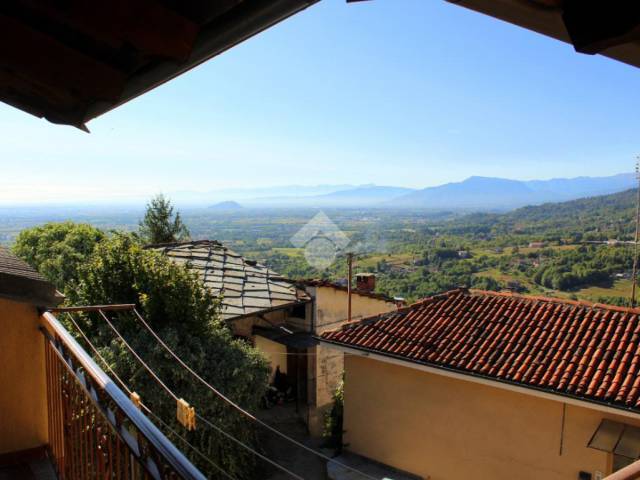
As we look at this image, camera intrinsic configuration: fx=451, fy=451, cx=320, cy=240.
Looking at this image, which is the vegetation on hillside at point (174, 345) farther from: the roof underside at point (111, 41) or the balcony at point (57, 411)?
the roof underside at point (111, 41)

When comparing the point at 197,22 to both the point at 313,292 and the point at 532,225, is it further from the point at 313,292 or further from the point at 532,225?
the point at 532,225

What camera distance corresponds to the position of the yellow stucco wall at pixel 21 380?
118 inches

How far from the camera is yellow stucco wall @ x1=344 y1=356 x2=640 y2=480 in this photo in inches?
233

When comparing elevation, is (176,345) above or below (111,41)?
below

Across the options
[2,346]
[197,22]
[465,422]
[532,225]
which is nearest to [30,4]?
[197,22]

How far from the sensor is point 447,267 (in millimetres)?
25359

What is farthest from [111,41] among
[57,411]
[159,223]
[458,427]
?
[159,223]

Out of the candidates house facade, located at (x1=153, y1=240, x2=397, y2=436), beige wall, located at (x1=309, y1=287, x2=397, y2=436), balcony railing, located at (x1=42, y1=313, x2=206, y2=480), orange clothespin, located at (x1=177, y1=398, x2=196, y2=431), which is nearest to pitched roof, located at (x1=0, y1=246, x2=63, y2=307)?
balcony railing, located at (x1=42, y1=313, x2=206, y2=480)

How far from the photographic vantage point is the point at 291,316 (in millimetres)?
10523

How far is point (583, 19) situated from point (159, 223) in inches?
758

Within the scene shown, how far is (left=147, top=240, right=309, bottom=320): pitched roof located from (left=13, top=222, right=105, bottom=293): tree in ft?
12.8

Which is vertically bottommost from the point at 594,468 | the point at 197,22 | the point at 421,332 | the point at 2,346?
the point at 594,468

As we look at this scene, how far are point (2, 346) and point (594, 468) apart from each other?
6640mm

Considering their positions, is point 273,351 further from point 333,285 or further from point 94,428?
point 94,428
